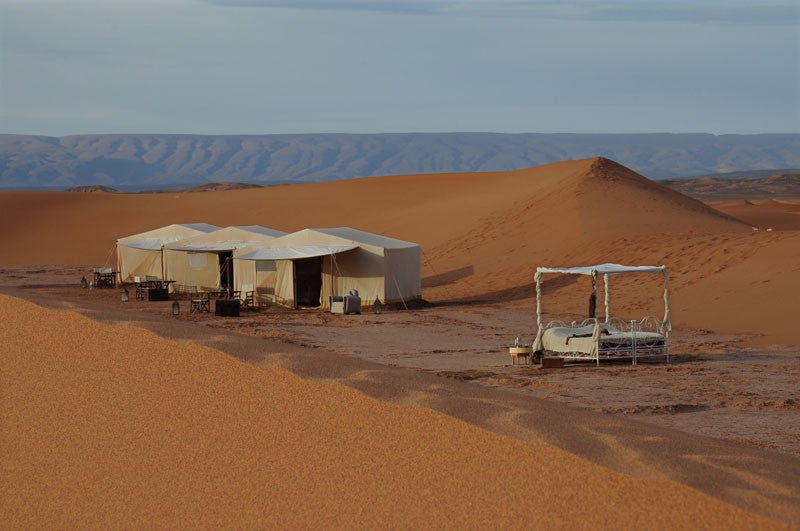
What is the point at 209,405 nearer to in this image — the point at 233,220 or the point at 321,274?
the point at 321,274

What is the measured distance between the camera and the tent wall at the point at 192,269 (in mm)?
33375

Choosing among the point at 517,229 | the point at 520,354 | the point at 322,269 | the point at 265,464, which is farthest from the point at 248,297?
the point at 265,464

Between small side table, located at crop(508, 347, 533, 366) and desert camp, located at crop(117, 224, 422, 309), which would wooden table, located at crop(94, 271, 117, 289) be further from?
small side table, located at crop(508, 347, 533, 366)

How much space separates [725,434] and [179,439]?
19.7 ft

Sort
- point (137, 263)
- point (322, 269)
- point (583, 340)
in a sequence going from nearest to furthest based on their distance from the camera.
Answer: point (583, 340) < point (322, 269) < point (137, 263)

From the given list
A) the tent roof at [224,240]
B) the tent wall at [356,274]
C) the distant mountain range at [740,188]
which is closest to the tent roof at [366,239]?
the tent wall at [356,274]

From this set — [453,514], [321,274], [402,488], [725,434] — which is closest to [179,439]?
[402,488]

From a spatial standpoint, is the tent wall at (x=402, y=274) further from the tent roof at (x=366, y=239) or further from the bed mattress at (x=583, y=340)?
the bed mattress at (x=583, y=340)

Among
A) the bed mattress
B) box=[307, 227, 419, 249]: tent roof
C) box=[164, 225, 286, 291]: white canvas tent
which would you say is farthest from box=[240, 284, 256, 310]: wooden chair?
Result: the bed mattress

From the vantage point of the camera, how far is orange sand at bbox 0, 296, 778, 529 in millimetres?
7595

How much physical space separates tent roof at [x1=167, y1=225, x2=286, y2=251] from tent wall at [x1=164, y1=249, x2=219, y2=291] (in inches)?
34.3

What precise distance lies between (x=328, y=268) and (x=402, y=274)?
2.15m

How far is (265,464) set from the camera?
877 cm

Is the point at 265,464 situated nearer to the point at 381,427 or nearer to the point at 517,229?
the point at 381,427
